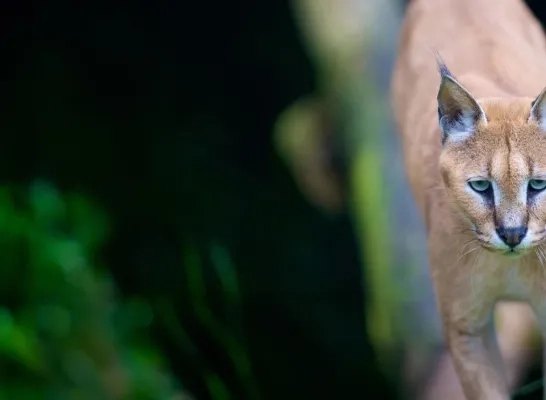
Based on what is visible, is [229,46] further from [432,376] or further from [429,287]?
[432,376]

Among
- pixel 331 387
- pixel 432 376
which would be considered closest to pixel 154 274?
pixel 331 387

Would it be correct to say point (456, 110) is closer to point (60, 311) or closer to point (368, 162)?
point (368, 162)

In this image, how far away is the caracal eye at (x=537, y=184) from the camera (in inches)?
61.0

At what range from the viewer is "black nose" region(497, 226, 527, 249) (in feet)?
5.21

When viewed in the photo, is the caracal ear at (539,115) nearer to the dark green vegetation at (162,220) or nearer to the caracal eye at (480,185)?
the caracal eye at (480,185)

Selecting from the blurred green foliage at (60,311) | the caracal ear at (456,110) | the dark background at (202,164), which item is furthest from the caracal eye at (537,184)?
the blurred green foliage at (60,311)

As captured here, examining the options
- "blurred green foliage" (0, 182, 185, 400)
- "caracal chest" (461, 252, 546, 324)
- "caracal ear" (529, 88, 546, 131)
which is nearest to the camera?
"caracal ear" (529, 88, 546, 131)

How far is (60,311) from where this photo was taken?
14.2 feet

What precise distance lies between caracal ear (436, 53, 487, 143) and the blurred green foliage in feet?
9.34

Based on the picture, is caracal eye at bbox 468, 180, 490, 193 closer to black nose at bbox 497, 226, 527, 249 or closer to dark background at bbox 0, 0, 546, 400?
black nose at bbox 497, 226, 527, 249

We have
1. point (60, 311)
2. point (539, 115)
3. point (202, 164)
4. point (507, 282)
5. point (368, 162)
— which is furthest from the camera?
point (60, 311)

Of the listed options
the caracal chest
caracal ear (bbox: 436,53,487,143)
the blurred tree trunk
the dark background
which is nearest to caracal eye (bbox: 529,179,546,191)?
caracal ear (bbox: 436,53,487,143)

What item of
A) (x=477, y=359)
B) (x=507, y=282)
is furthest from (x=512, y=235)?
(x=477, y=359)

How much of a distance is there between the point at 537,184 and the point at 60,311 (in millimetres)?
3085
